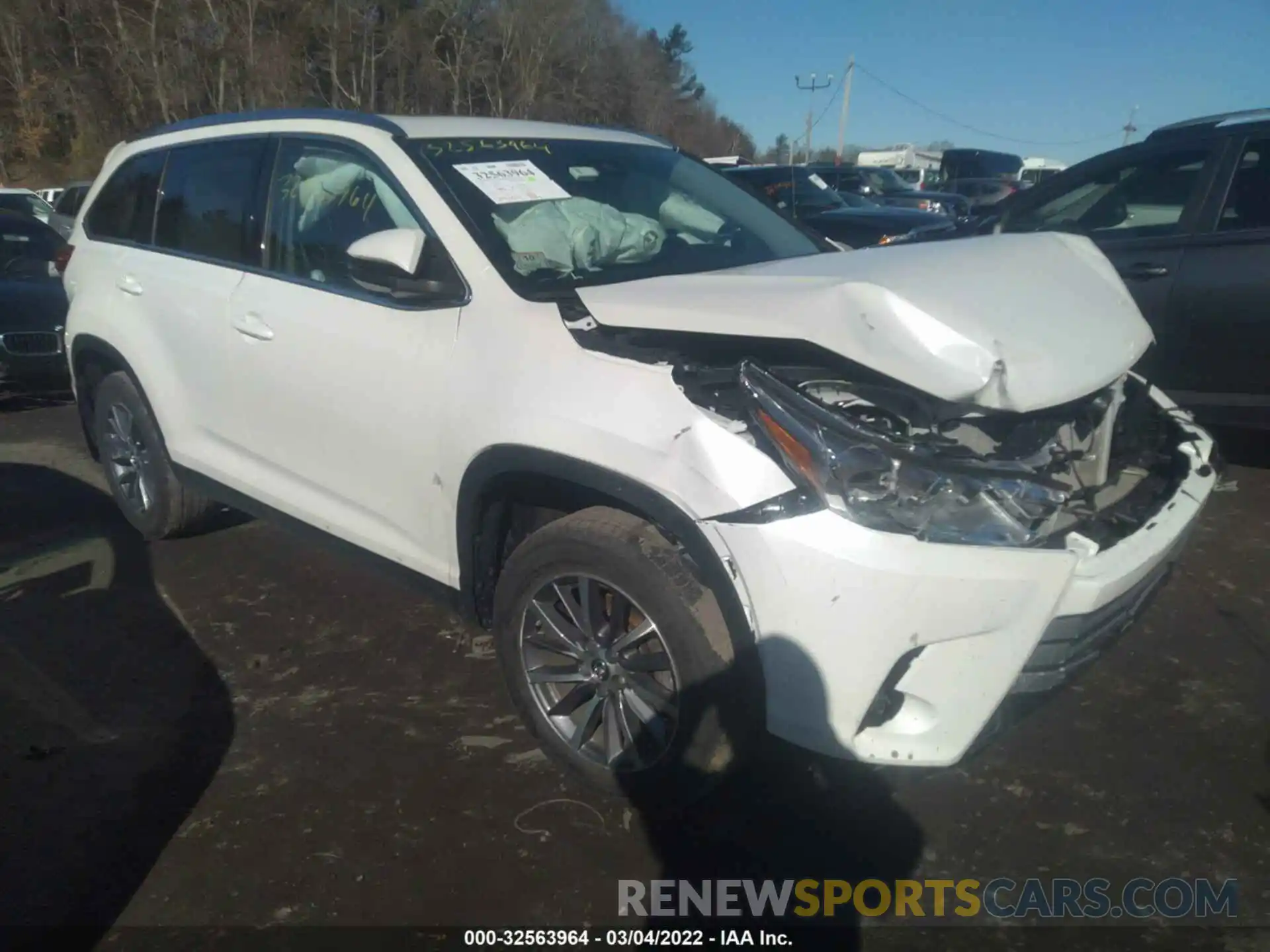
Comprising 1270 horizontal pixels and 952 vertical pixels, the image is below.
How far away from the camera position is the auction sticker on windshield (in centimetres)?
303

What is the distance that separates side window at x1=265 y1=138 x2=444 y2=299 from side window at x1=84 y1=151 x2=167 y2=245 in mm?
1094

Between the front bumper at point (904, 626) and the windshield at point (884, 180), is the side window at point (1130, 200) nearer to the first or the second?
the front bumper at point (904, 626)

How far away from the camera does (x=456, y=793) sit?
2773 millimetres

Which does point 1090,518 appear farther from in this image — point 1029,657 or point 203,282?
point 203,282

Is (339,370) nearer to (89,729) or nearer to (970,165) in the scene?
(89,729)

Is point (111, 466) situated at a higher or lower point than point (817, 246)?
lower

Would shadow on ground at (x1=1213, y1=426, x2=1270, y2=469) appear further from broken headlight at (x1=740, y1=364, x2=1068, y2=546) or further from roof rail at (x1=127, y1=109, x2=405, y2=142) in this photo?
roof rail at (x1=127, y1=109, x2=405, y2=142)

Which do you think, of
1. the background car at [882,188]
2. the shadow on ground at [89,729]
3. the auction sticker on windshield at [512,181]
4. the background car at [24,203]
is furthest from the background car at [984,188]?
the shadow on ground at [89,729]

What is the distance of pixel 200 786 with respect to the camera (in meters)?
2.82

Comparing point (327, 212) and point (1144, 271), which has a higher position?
point (327, 212)

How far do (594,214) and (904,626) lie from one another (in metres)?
1.79

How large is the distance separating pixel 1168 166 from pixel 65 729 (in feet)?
18.7

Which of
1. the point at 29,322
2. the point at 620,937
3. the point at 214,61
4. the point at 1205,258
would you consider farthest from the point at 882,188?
the point at 214,61

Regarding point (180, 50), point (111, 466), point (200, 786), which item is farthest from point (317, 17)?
point (200, 786)
